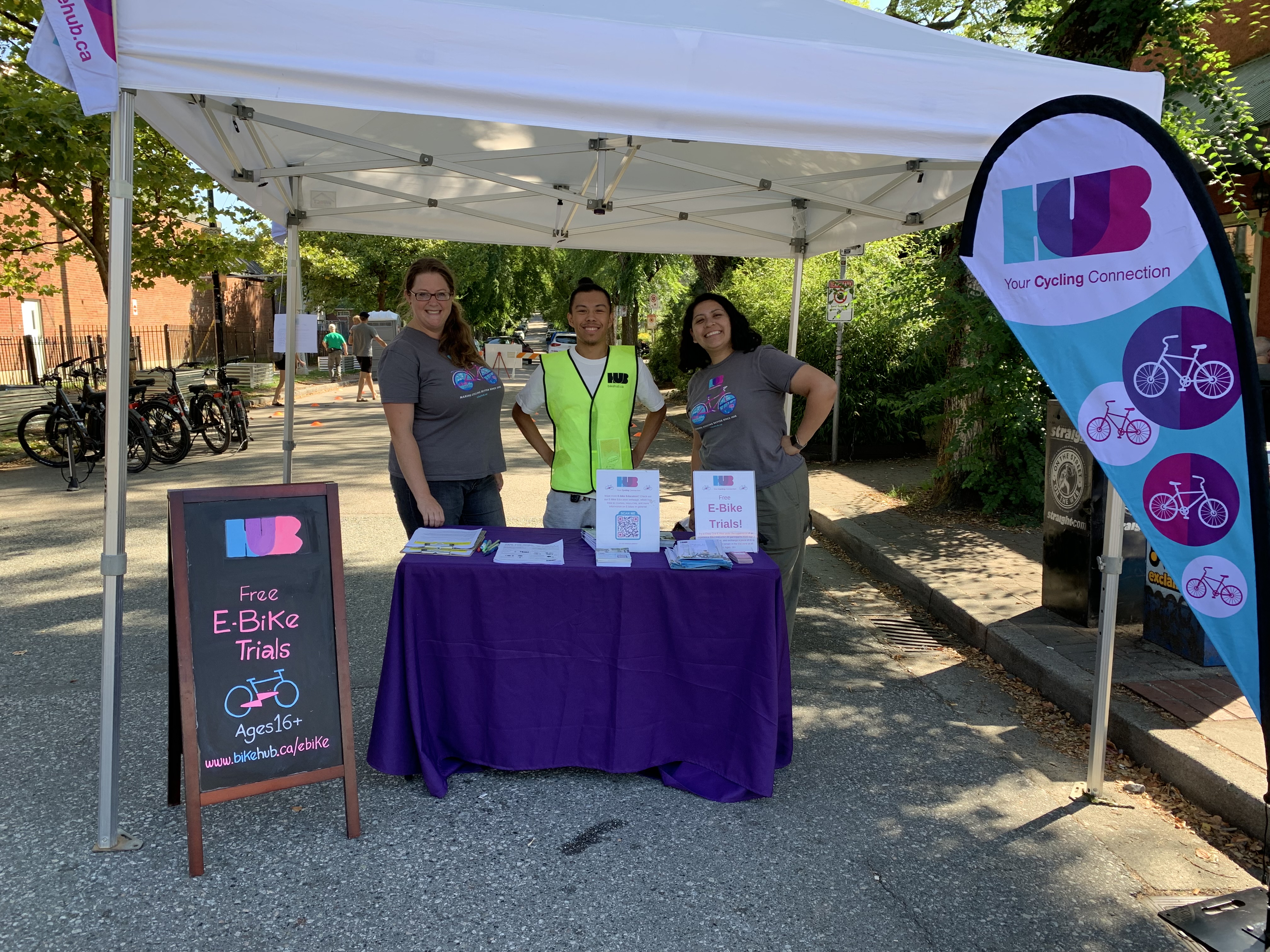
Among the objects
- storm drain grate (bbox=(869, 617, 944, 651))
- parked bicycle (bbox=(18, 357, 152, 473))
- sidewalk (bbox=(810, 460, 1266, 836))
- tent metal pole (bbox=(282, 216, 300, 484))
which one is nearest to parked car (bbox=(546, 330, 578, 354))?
parked bicycle (bbox=(18, 357, 152, 473))

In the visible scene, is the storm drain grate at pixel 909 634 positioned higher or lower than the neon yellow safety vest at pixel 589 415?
lower

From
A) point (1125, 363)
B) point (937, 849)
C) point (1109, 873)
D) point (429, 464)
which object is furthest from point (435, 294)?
point (1109, 873)

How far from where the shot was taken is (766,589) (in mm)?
3570

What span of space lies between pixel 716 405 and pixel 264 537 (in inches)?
80.8

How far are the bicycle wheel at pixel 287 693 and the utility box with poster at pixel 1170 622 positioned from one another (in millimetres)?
4163

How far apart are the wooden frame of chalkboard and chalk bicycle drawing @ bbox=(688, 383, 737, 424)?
175 cm

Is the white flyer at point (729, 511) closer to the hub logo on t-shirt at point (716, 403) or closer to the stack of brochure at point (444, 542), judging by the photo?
the hub logo on t-shirt at point (716, 403)

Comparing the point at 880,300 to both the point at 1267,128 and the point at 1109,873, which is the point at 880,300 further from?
the point at 1109,873

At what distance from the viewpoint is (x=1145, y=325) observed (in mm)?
2598

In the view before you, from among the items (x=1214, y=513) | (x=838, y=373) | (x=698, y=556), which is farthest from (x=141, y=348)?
(x=1214, y=513)

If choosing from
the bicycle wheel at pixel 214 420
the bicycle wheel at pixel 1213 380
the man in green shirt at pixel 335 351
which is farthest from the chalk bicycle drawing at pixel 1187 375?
the man in green shirt at pixel 335 351

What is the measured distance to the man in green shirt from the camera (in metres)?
25.8

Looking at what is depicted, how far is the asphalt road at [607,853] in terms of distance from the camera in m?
2.77

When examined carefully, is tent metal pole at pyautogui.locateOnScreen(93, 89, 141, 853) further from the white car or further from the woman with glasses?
the white car
